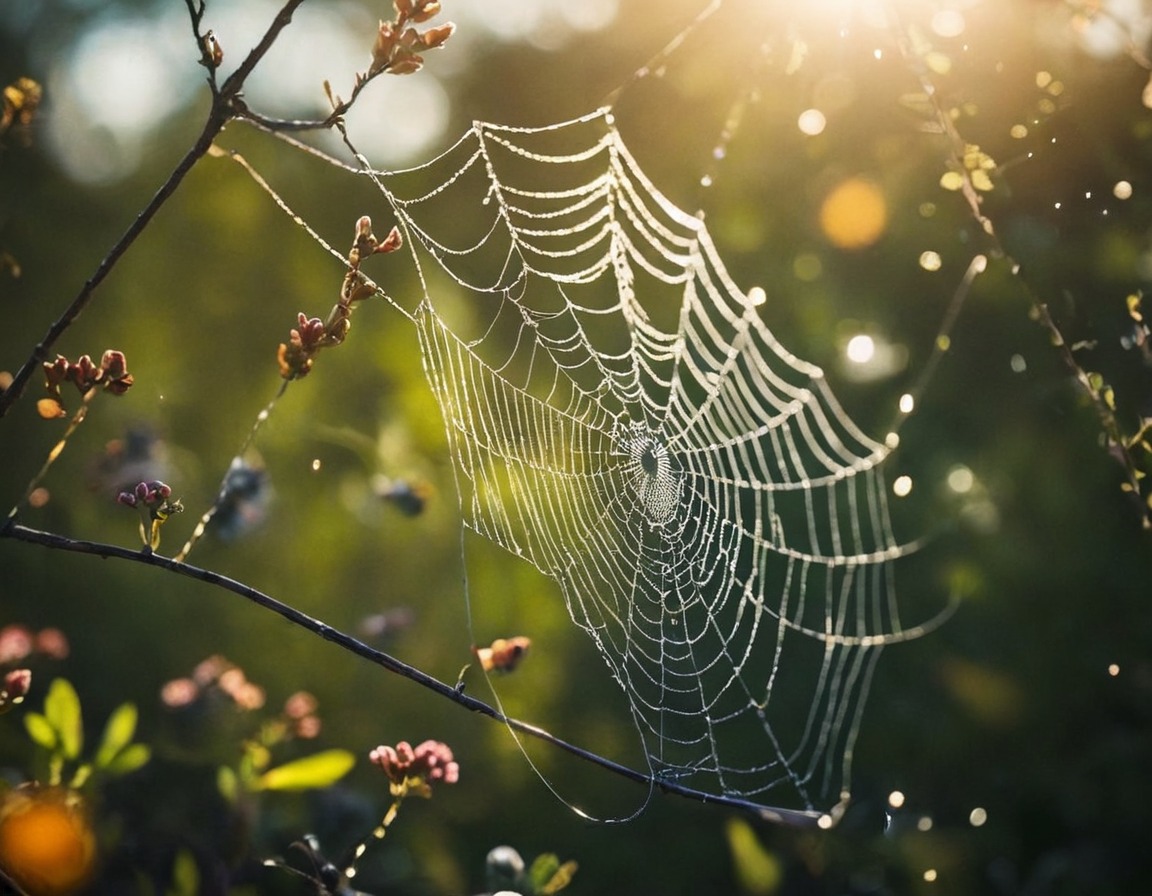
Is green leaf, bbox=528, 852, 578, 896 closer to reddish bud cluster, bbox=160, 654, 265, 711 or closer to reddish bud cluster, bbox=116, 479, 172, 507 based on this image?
reddish bud cluster, bbox=116, 479, 172, 507

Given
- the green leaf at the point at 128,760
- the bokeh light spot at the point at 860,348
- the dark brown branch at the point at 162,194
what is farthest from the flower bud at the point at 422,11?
the bokeh light spot at the point at 860,348

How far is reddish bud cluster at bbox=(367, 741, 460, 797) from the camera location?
4.39 feet

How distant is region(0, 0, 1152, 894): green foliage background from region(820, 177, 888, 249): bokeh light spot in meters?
0.06

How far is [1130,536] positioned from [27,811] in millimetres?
2633

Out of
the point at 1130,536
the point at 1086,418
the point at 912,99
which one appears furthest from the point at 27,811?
the point at 1130,536

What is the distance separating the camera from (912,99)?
2.03 metres

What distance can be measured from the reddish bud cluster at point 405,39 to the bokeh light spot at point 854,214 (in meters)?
2.39

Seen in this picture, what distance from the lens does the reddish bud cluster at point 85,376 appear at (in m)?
1.12

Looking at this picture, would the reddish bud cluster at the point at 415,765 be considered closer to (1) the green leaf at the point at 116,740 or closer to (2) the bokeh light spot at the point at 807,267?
(1) the green leaf at the point at 116,740

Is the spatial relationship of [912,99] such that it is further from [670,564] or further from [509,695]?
[509,695]

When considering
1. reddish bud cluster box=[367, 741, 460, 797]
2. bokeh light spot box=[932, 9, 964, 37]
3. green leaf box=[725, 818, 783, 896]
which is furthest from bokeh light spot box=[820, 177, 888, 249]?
reddish bud cluster box=[367, 741, 460, 797]

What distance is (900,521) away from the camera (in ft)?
11.5

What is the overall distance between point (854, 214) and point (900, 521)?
3.09 feet

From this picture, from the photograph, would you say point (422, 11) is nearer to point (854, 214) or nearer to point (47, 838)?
point (47, 838)
